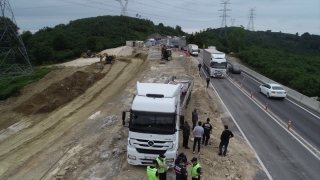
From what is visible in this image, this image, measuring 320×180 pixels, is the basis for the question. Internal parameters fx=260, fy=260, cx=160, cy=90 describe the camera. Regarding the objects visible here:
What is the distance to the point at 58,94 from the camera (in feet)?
96.3

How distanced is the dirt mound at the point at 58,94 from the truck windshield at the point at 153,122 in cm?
1765

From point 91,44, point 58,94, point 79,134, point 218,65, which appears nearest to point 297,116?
point 218,65

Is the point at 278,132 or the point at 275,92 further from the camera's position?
the point at 275,92

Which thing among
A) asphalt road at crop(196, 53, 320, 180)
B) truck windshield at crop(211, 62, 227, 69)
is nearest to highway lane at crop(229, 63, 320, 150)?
asphalt road at crop(196, 53, 320, 180)

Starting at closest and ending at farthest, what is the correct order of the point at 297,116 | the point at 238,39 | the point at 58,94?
the point at 297,116
the point at 58,94
the point at 238,39

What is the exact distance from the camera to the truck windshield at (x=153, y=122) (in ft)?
35.8

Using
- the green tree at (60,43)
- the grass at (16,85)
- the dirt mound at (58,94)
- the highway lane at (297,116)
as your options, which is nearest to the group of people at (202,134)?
the highway lane at (297,116)

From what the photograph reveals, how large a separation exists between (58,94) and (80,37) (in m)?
65.2

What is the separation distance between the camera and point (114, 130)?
16.6 meters

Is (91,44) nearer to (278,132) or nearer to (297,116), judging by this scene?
(297,116)

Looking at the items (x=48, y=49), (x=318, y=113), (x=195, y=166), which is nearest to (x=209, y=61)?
(x=318, y=113)

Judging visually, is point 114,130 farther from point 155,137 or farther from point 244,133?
point 244,133

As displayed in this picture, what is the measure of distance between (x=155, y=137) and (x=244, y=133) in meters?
9.08

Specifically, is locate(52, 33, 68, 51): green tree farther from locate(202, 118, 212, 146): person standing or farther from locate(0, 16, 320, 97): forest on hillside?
locate(202, 118, 212, 146): person standing
